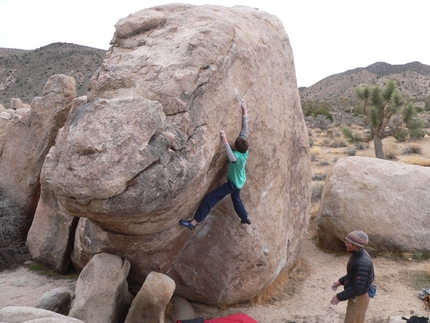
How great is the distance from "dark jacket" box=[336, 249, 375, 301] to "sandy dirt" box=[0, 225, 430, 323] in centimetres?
150

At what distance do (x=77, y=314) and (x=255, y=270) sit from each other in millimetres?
2366

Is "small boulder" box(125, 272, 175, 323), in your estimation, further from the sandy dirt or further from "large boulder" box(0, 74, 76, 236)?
"large boulder" box(0, 74, 76, 236)

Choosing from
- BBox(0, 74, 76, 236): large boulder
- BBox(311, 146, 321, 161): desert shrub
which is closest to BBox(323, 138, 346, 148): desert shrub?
BBox(311, 146, 321, 161): desert shrub

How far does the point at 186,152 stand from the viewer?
4.24m

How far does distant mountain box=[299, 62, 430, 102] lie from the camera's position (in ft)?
192

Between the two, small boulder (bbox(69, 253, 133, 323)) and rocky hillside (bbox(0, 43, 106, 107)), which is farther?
rocky hillside (bbox(0, 43, 106, 107))

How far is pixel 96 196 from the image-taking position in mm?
3719

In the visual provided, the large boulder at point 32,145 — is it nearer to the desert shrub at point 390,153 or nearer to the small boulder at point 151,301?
the small boulder at point 151,301

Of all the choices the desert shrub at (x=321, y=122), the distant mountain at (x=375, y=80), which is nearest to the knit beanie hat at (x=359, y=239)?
the desert shrub at (x=321, y=122)

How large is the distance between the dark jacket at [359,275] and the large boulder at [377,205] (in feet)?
10.3

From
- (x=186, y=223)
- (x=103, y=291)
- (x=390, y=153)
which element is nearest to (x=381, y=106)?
(x=390, y=153)

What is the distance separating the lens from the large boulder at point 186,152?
3.86 m

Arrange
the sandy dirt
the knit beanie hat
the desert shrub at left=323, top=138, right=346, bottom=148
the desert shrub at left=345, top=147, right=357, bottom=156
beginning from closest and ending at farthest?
1. the knit beanie hat
2. the sandy dirt
3. the desert shrub at left=345, top=147, right=357, bottom=156
4. the desert shrub at left=323, top=138, right=346, bottom=148

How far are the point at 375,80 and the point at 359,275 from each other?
61.0 m
